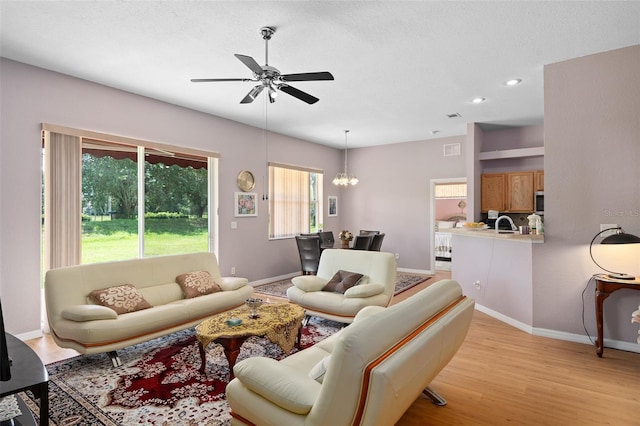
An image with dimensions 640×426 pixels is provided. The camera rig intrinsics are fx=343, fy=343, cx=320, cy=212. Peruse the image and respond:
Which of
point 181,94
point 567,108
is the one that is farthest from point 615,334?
point 181,94

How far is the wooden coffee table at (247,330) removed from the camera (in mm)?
2699

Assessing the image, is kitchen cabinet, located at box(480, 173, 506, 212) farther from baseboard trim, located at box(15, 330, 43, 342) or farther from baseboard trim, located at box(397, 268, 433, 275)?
baseboard trim, located at box(15, 330, 43, 342)

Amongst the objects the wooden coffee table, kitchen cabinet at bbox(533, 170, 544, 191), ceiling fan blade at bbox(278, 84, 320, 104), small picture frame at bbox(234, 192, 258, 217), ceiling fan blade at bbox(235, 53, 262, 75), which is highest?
ceiling fan blade at bbox(235, 53, 262, 75)

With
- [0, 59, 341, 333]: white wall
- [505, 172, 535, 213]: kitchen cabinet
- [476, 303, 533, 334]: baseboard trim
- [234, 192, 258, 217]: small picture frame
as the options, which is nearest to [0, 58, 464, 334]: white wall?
[0, 59, 341, 333]: white wall

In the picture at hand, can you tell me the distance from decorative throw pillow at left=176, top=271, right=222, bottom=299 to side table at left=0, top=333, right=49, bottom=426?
1999mm

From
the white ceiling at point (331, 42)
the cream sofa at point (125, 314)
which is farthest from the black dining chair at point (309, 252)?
the white ceiling at point (331, 42)

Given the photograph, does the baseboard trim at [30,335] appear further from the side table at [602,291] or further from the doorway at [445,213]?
the doorway at [445,213]

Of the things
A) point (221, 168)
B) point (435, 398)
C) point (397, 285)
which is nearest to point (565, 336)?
point (435, 398)

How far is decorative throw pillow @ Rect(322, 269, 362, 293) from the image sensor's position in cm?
415

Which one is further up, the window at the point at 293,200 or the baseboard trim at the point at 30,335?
the window at the point at 293,200

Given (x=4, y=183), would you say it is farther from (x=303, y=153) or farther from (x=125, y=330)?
(x=303, y=153)

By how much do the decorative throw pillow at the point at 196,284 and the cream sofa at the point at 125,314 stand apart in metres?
0.08

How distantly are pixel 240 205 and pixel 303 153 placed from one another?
2.22m

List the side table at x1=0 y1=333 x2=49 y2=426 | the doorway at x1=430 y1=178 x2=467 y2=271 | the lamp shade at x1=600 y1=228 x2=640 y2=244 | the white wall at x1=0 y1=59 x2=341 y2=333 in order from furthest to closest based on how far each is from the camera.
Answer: the doorway at x1=430 y1=178 x2=467 y2=271 < the white wall at x1=0 y1=59 x2=341 y2=333 < the lamp shade at x1=600 y1=228 x2=640 y2=244 < the side table at x1=0 y1=333 x2=49 y2=426
